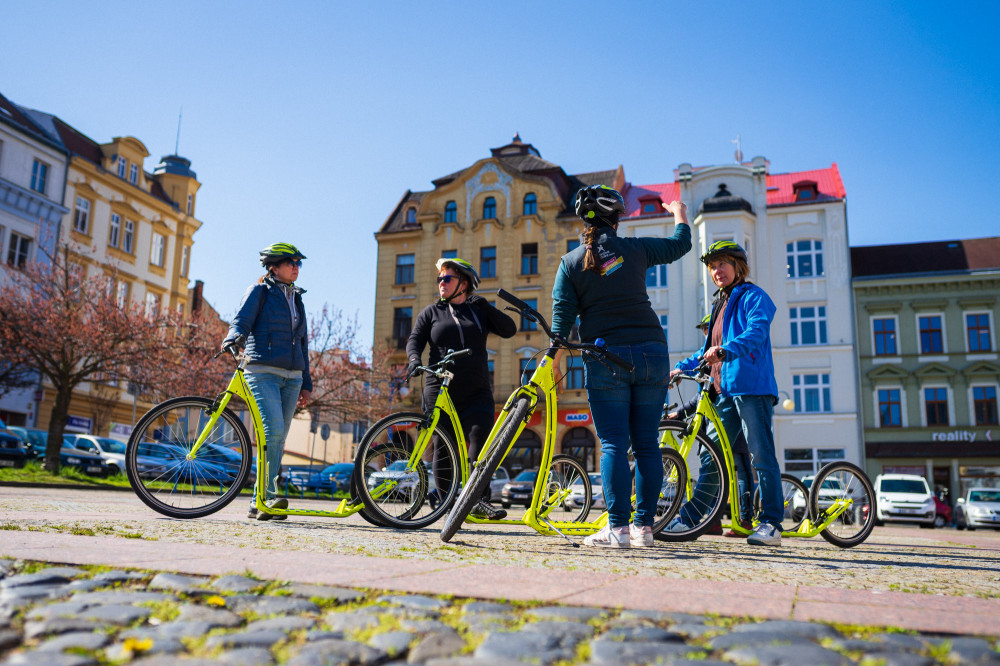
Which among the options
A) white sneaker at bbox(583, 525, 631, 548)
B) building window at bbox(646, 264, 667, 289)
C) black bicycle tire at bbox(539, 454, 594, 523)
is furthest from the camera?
building window at bbox(646, 264, 667, 289)

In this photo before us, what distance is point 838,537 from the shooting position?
632 cm

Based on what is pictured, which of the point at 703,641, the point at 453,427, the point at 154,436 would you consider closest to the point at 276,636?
the point at 703,641

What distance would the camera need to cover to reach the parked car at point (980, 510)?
76.2 ft

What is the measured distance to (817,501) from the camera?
6289 millimetres

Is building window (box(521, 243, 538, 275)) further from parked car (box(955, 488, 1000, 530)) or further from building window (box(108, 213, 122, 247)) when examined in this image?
parked car (box(955, 488, 1000, 530))

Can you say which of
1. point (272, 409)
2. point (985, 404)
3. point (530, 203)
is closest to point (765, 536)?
point (272, 409)

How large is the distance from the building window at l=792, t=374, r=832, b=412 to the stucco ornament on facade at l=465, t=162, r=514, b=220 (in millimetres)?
15979

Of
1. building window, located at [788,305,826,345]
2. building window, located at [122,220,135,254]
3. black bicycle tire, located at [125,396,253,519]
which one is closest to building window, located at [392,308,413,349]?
building window, located at [122,220,135,254]

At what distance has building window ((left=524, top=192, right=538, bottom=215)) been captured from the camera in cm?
4019

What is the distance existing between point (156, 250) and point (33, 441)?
18.2 meters

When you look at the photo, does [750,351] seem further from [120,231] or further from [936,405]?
[120,231]

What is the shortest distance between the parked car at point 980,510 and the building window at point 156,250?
35631 mm

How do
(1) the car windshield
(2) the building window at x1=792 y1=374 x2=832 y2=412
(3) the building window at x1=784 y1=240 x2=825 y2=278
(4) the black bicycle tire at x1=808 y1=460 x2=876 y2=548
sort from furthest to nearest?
(3) the building window at x1=784 y1=240 x2=825 y2=278 → (2) the building window at x1=792 y1=374 x2=832 y2=412 → (1) the car windshield → (4) the black bicycle tire at x1=808 y1=460 x2=876 y2=548

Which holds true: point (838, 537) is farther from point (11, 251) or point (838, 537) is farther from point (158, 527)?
point (11, 251)
